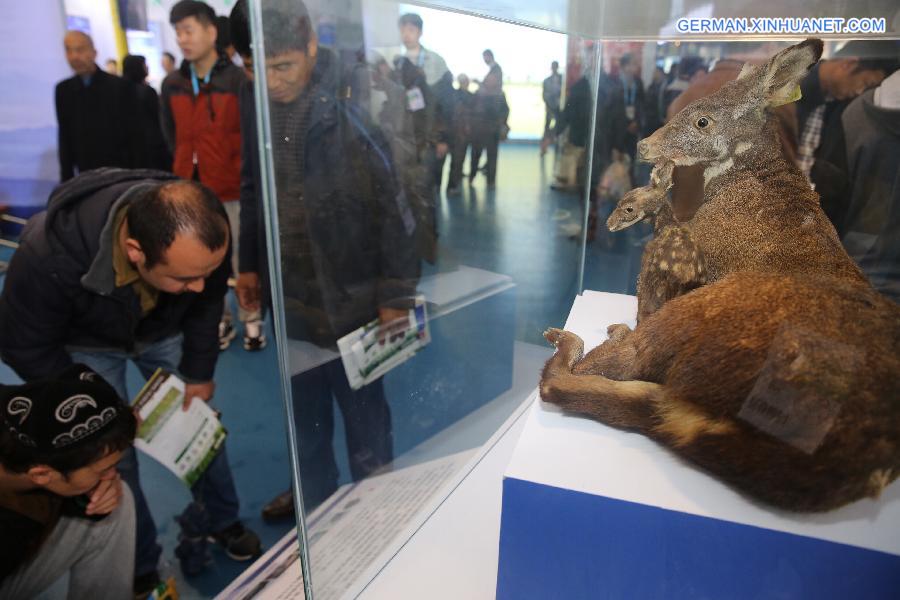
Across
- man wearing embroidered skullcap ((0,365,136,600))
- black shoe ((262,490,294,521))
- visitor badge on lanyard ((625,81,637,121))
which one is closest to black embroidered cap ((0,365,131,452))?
man wearing embroidered skullcap ((0,365,136,600))

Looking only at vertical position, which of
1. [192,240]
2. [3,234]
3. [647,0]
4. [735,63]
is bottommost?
[3,234]

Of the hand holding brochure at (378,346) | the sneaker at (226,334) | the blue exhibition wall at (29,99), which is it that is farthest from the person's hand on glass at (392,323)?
the blue exhibition wall at (29,99)

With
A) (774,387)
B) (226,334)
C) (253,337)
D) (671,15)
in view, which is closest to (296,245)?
(774,387)

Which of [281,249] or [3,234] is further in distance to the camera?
[3,234]

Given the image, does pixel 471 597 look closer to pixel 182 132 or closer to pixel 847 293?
pixel 847 293

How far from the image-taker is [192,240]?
68.2 inches

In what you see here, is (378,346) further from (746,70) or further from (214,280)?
(746,70)

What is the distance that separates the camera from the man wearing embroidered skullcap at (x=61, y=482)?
1555 mm

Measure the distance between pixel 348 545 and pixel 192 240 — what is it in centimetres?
93

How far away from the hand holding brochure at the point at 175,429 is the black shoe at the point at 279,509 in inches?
18.2

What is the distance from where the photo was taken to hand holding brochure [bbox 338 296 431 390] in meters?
1.81

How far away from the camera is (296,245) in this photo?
1.31m

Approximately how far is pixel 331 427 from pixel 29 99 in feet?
Answer: 15.4

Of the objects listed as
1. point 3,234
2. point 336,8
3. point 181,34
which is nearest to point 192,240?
point 336,8
